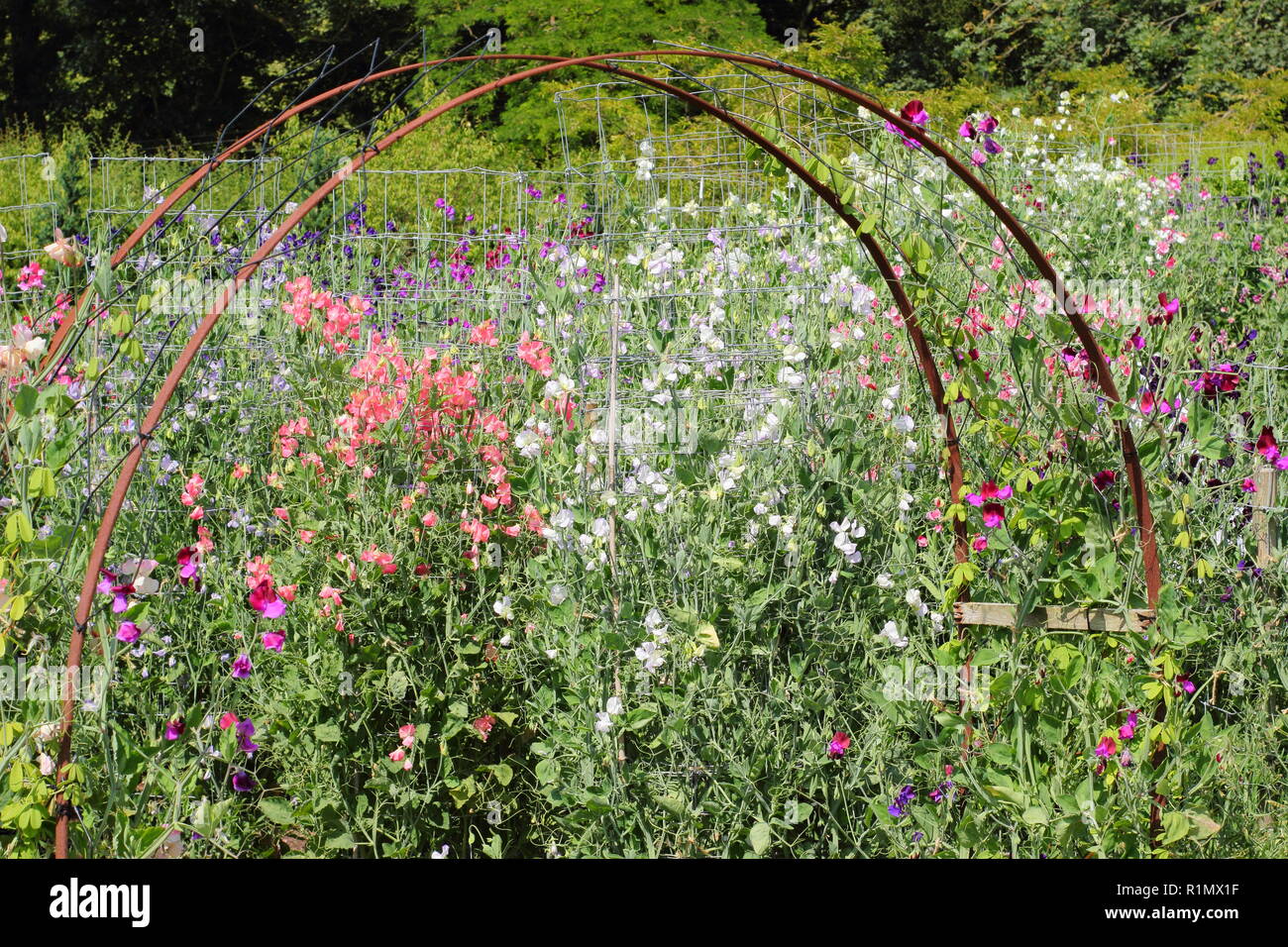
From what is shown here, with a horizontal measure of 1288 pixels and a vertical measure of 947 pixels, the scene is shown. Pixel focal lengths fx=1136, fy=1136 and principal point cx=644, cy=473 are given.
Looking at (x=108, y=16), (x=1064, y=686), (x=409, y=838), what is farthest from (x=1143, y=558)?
(x=108, y=16)

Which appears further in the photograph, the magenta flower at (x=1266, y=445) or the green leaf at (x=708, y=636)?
the magenta flower at (x=1266, y=445)

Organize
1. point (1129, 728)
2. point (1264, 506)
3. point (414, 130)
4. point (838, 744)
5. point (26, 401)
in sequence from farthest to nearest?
point (1264, 506)
point (838, 744)
point (1129, 728)
point (414, 130)
point (26, 401)

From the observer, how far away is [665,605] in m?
2.26

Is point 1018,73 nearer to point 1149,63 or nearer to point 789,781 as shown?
point 1149,63

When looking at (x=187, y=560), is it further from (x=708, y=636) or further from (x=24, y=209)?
(x=24, y=209)

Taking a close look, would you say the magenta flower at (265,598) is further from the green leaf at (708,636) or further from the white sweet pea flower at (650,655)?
the green leaf at (708,636)

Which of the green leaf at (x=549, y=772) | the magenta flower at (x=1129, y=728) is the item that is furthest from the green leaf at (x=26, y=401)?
the magenta flower at (x=1129, y=728)

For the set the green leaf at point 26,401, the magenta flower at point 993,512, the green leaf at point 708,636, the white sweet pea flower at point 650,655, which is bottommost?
the white sweet pea flower at point 650,655

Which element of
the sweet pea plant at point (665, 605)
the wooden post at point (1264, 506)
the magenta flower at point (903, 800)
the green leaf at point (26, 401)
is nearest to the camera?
the green leaf at point (26, 401)

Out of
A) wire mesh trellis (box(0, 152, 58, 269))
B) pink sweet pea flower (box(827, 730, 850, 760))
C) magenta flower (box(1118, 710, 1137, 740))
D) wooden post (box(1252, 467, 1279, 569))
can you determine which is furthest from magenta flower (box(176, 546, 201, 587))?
wire mesh trellis (box(0, 152, 58, 269))

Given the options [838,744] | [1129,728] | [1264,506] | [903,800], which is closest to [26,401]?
[838,744]

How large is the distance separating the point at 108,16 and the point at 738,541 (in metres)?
17.1

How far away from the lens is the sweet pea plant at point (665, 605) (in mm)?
1929

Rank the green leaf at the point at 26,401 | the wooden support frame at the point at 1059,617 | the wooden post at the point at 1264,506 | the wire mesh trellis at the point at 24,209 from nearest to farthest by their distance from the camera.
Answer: the green leaf at the point at 26,401 < the wooden support frame at the point at 1059,617 < the wooden post at the point at 1264,506 < the wire mesh trellis at the point at 24,209
